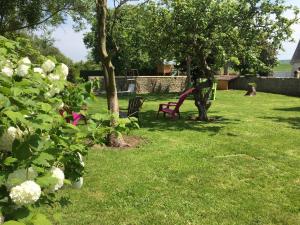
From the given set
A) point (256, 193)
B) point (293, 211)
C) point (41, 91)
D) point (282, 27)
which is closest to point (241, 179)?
point (256, 193)

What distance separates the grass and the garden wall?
16186mm

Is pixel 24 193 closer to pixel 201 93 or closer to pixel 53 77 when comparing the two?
pixel 53 77

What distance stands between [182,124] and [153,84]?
1561 centimetres

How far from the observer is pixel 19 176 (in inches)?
72.6

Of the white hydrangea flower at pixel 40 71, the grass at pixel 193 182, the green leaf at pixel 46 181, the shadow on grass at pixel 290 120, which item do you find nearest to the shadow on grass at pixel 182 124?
the grass at pixel 193 182

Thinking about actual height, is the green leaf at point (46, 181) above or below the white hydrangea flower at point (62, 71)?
below

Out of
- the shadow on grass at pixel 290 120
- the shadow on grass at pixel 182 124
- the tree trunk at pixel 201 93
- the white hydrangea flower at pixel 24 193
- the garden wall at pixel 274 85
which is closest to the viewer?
the white hydrangea flower at pixel 24 193

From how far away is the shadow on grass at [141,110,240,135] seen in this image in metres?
12.8

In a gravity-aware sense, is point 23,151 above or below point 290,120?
above

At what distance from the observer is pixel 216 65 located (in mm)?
14328

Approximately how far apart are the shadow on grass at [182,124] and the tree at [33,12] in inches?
182

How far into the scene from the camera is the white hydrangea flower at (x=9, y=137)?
195 centimetres

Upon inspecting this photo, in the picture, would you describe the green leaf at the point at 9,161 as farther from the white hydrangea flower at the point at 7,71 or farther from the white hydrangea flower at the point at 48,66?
the white hydrangea flower at the point at 48,66

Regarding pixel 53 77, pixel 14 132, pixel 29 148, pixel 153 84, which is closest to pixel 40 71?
pixel 53 77
